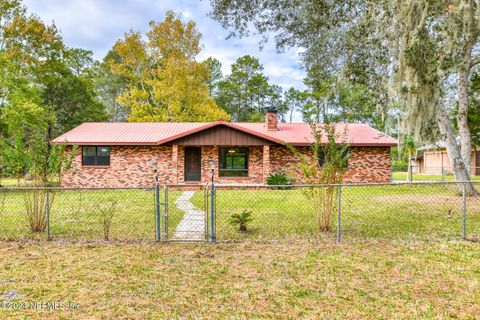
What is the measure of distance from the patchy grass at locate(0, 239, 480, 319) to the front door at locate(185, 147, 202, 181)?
1002 cm

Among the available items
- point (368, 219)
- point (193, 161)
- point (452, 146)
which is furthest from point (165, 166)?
point (452, 146)

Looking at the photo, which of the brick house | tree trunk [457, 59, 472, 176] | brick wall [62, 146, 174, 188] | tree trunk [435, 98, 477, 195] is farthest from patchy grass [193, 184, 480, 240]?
brick wall [62, 146, 174, 188]

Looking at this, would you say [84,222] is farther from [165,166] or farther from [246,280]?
[165,166]

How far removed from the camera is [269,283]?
3.77 m

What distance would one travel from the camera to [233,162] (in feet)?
50.6

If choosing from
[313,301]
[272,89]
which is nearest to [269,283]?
[313,301]

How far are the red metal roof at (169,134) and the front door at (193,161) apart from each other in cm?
107

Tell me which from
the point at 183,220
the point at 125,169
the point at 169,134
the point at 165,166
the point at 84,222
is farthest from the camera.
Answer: the point at 169,134

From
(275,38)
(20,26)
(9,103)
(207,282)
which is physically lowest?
(207,282)

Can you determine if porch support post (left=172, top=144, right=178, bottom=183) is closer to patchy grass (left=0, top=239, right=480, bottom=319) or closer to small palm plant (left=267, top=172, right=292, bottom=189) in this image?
small palm plant (left=267, top=172, right=292, bottom=189)

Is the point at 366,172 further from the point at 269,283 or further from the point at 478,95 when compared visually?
the point at 269,283

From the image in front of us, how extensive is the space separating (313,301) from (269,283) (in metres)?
0.66

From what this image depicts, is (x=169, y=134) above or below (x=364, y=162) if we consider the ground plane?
above

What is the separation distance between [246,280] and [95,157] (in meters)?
13.6
